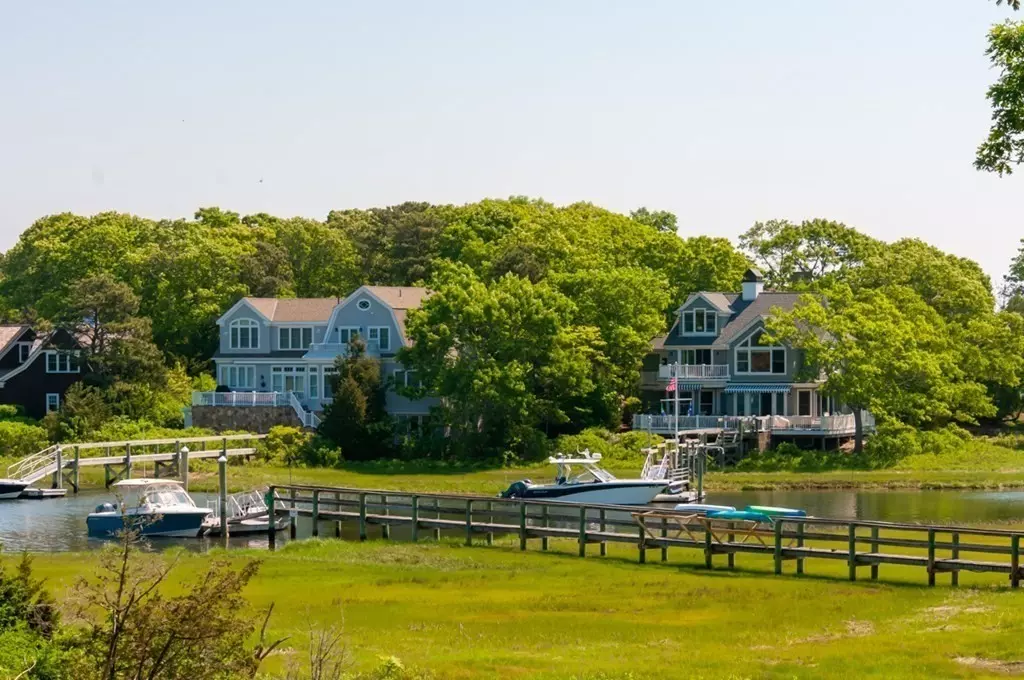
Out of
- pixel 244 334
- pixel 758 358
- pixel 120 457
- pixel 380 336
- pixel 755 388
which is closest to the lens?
pixel 120 457

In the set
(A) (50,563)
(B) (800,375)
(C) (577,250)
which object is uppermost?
(C) (577,250)

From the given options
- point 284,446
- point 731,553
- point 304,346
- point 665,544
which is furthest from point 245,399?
point 731,553

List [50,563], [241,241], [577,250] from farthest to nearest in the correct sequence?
[241,241], [577,250], [50,563]

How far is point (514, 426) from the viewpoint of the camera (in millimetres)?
73438

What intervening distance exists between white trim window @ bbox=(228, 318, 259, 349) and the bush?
13.9 m

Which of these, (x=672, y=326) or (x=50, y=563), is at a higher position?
(x=672, y=326)

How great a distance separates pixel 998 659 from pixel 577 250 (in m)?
68.8

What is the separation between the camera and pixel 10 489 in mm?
62344

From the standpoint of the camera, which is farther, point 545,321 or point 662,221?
point 662,221

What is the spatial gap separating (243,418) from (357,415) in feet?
28.4

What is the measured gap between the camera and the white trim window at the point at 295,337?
85.8 m

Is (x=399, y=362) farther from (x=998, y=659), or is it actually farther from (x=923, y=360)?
(x=998, y=659)

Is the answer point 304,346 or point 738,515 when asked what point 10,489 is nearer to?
point 304,346

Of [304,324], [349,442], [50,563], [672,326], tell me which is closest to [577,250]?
[672,326]
